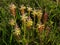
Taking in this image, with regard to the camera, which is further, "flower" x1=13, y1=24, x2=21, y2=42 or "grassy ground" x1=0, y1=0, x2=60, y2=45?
"grassy ground" x1=0, y1=0, x2=60, y2=45

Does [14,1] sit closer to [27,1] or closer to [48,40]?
[27,1]

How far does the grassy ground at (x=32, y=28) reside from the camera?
2.48 meters

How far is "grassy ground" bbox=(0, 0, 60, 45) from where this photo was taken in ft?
8.13

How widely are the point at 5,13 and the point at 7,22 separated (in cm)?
19

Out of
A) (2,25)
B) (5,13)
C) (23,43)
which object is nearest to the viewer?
(23,43)

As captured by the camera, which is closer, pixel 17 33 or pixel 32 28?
pixel 17 33

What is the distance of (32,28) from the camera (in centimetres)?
264

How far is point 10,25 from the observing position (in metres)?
2.71

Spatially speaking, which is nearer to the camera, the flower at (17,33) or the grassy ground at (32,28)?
the flower at (17,33)

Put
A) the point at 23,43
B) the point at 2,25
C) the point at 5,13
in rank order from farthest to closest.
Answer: the point at 5,13 → the point at 2,25 → the point at 23,43

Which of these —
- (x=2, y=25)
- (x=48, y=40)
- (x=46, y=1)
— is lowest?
(x=48, y=40)

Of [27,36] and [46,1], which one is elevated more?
[46,1]

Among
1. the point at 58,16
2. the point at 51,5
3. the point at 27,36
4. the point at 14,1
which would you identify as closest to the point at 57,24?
the point at 58,16

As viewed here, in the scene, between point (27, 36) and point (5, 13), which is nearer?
point (27, 36)
